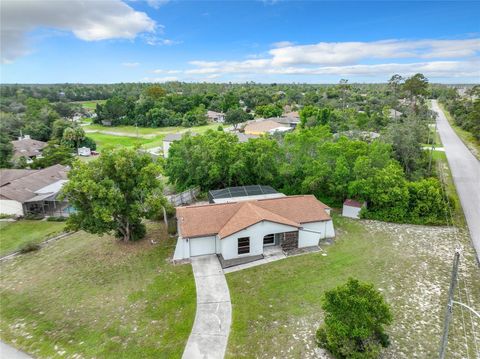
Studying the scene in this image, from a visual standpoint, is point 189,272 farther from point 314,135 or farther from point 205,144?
point 314,135

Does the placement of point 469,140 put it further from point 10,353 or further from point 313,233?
point 10,353

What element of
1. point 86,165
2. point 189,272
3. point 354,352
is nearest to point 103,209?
point 86,165

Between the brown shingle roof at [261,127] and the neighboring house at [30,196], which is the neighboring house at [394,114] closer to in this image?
the brown shingle roof at [261,127]

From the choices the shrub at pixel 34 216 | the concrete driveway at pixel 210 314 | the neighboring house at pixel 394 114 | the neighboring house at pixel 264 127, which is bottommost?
the shrub at pixel 34 216

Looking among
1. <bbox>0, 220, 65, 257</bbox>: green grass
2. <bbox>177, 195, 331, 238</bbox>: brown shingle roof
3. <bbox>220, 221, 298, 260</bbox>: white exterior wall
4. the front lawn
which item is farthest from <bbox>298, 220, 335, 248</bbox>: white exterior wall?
<bbox>0, 220, 65, 257</bbox>: green grass

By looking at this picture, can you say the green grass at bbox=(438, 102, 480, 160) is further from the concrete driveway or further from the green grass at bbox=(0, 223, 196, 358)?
the green grass at bbox=(0, 223, 196, 358)

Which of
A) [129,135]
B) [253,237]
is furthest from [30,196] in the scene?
[129,135]

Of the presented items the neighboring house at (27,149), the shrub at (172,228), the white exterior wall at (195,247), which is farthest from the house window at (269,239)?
the neighboring house at (27,149)

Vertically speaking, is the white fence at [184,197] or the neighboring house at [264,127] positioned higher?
the neighboring house at [264,127]
